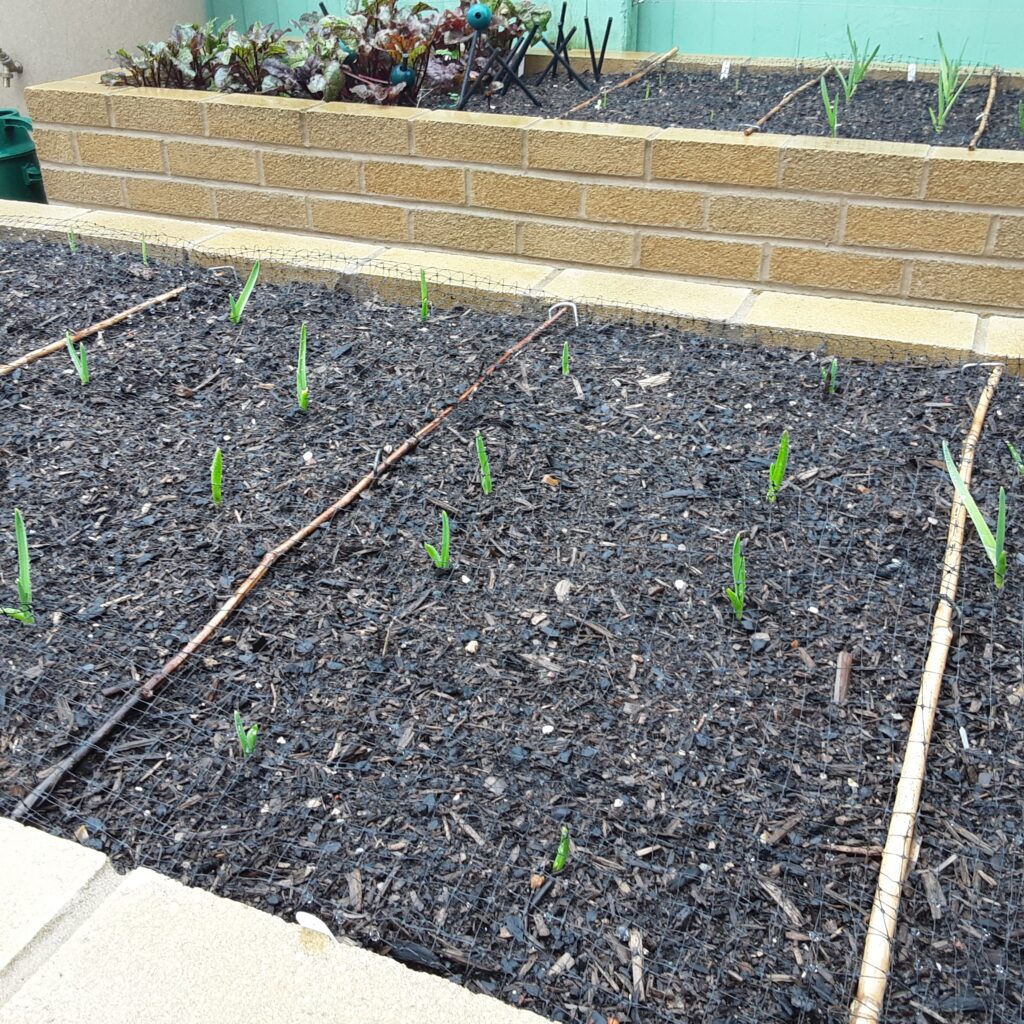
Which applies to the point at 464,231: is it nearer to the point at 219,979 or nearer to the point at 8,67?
the point at 219,979

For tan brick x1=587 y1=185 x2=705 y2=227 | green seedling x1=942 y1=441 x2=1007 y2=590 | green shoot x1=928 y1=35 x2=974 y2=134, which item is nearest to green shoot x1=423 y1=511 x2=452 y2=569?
green seedling x1=942 y1=441 x2=1007 y2=590

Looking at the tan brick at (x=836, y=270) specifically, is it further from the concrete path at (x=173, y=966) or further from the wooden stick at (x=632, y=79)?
the concrete path at (x=173, y=966)

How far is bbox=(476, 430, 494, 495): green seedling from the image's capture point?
2.12 m

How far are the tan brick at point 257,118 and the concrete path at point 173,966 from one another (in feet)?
10.1

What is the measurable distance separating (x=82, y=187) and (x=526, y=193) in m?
2.01

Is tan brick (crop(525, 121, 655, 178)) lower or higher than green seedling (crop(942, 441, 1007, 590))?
higher

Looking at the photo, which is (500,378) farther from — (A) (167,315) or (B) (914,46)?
(B) (914,46)

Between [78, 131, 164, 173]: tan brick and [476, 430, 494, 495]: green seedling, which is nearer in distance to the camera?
[476, 430, 494, 495]: green seedling

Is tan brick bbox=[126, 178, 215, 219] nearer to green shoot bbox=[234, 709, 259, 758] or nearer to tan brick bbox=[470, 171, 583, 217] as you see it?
tan brick bbox=[470, 171, 583, 217]

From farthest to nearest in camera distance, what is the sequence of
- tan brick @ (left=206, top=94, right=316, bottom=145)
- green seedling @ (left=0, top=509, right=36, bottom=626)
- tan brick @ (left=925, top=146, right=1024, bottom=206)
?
tan brick @ (left=206, top=94, right=316, bottom=145), tan brick @ (left=925, top=146, right=1024, bottom=206), green seedling @ (left=0, top=509, right=36, bottom=626)

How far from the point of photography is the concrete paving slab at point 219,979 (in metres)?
1.17

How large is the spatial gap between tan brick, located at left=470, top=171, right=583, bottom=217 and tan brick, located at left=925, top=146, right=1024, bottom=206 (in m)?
1.14

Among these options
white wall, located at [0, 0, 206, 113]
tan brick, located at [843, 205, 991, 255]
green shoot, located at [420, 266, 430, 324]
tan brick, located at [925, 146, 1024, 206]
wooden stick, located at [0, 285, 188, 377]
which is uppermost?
white wall, located at [0, 0, 206, 113]

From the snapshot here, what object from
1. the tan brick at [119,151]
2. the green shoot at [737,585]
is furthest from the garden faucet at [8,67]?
the green shoot at [737,585]
